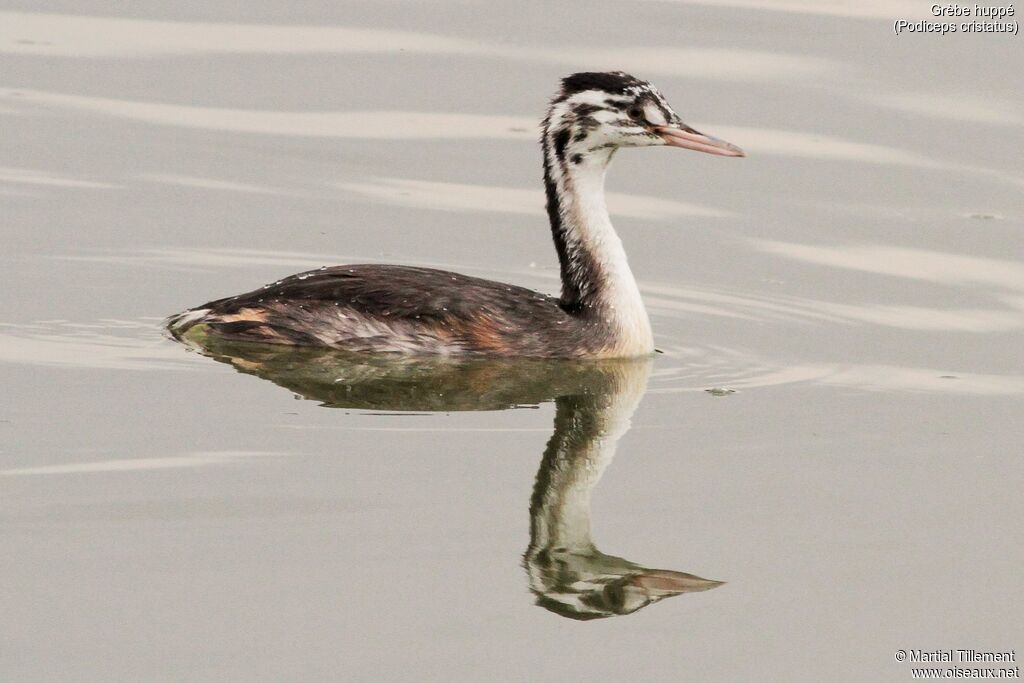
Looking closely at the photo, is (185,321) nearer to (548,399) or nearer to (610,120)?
(548,399)

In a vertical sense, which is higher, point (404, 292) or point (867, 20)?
point (867, 20)

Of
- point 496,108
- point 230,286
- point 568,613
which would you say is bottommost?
point 568,613

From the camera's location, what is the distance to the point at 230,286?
1409 cm

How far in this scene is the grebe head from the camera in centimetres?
1281

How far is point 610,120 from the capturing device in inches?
506

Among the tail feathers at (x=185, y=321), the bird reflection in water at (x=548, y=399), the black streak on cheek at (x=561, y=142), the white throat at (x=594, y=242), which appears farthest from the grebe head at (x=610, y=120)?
the tail feathers at (x=185, y=321)

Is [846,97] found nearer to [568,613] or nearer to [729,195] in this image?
[729,195]

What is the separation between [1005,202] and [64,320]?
7.49m

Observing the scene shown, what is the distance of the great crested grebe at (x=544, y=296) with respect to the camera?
12555 millimetres

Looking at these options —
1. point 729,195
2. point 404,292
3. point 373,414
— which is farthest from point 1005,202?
point 373,414

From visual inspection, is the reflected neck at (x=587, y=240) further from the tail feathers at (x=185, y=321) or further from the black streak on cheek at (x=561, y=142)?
the tail feathers at (x=185, y=321)

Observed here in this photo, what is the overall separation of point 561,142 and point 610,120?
14.3 inches

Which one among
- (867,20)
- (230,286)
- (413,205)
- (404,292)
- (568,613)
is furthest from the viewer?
(867,20)

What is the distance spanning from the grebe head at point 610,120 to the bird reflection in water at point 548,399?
4.59 ft
